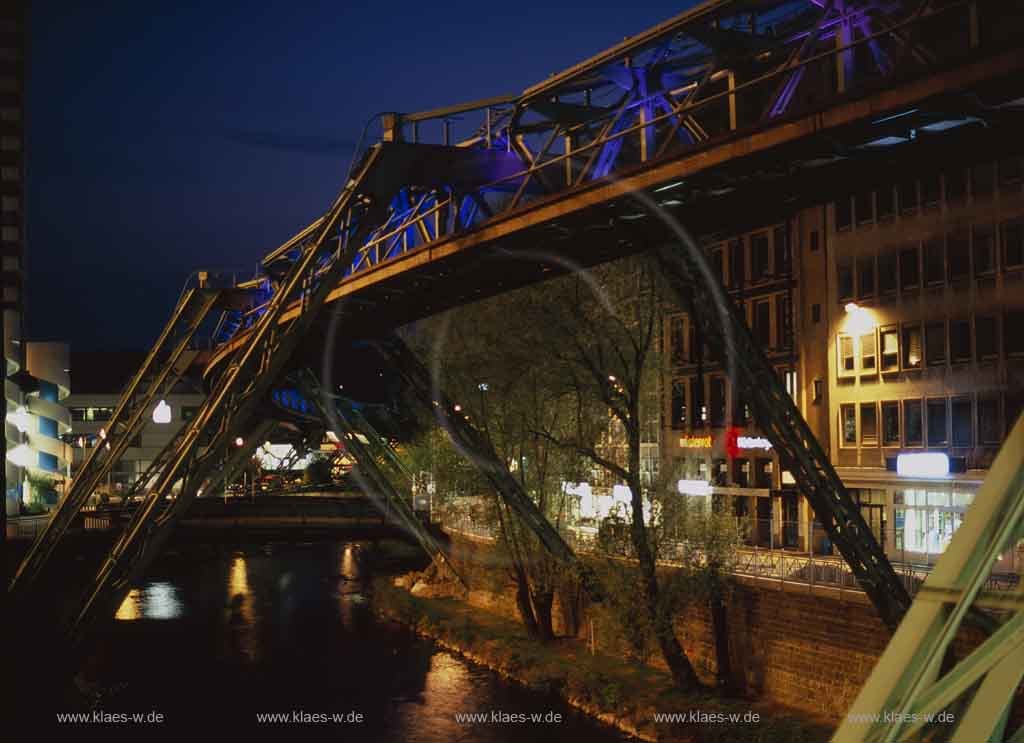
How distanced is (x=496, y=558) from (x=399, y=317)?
38.8 ft

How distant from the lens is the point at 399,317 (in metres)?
36.2

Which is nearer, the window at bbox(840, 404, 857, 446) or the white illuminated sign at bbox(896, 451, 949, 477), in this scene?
the white illuminated sign at bbox(896, 451, 949, 477)

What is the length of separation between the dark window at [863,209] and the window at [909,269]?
2260 mm

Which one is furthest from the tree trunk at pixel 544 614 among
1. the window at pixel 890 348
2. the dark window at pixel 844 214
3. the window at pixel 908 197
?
the window at pixel 908 197

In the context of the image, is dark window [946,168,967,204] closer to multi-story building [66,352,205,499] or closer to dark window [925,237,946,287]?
dark window [925,237,946,287]

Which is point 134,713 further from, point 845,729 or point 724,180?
point 845,729

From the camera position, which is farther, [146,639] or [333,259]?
[146,639]

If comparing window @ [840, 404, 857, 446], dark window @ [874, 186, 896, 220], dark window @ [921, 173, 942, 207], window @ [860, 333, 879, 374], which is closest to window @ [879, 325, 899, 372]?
window @ [860, 333, 879, 374]

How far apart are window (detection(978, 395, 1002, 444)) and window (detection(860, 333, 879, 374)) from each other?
488cm

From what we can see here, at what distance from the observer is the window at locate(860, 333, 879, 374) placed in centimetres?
4253

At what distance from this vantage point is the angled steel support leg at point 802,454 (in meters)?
23.5

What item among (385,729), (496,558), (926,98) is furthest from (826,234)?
(926,98)

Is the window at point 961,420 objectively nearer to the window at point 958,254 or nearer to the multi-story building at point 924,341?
the multi-story building at point 924,341

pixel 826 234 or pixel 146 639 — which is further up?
pixel 826 234
